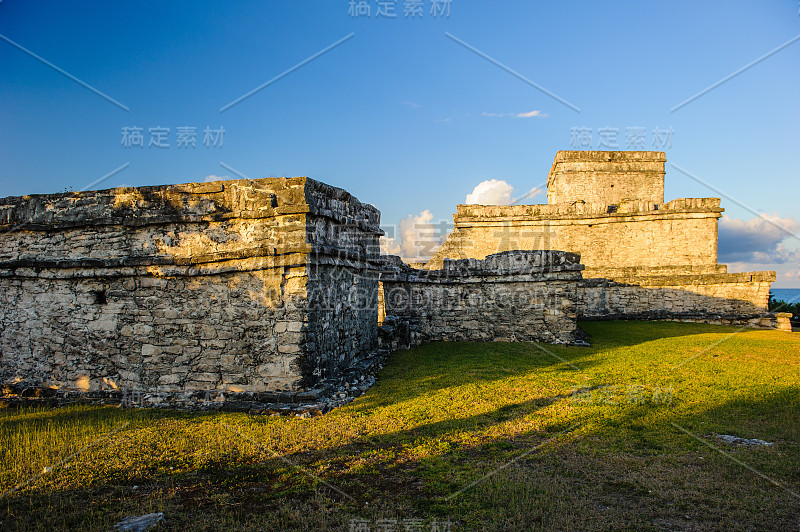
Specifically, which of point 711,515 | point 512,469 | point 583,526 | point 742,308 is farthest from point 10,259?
point 742,308

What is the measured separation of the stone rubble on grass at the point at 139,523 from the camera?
3291mm

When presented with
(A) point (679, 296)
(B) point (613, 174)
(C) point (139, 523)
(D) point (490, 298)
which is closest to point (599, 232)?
(B) point (613, 174)

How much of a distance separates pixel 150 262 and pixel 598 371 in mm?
8338

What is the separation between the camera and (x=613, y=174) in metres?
23.0

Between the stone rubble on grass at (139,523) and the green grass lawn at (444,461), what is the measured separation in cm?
9

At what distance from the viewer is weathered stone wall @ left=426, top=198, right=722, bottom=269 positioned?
19.4m

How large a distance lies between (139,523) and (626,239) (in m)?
21.7

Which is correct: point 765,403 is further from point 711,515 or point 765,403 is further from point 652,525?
point 652,525

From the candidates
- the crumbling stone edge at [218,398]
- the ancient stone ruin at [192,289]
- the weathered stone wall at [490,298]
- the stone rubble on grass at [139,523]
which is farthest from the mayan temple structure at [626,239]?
the stone rubble on grass at [139,523]

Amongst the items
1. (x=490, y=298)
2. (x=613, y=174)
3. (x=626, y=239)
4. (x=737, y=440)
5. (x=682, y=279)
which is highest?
(x=613, y=174)

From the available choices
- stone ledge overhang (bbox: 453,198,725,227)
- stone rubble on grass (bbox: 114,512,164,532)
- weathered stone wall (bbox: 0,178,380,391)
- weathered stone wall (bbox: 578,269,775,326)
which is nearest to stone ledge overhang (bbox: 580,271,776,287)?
weathered stone wall (bbox: 578,269,775,326)

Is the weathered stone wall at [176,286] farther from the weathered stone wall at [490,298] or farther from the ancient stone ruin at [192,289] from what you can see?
the weathered stone wall at [490,298]

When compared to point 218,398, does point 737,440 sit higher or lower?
higher

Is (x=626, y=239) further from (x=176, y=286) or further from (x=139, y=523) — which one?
(x=139, y=523)
